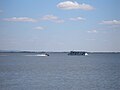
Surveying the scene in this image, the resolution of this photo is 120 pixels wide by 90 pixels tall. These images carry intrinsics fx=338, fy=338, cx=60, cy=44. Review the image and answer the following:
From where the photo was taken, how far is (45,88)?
57938 millimetres

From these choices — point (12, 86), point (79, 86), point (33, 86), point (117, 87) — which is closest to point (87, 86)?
point (79, 86)

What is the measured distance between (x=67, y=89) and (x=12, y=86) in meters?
10.4

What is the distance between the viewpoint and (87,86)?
60531mm

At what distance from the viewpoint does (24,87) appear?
193 feet

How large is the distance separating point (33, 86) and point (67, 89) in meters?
6.87

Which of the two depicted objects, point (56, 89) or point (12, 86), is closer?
point (56, 89)

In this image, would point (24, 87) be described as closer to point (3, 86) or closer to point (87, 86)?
point (3, 86)

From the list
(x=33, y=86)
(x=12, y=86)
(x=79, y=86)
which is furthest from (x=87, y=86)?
(x=12, y=86)

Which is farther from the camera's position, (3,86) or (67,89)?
(3,86)

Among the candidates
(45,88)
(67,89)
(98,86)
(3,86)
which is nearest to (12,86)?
(3,86)

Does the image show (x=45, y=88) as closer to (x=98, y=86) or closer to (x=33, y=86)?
(x=33, y=86)

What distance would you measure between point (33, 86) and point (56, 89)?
17.9 ft

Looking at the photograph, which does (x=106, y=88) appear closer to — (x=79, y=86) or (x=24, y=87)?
(x=79, y=86)

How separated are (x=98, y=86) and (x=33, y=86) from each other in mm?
11658
